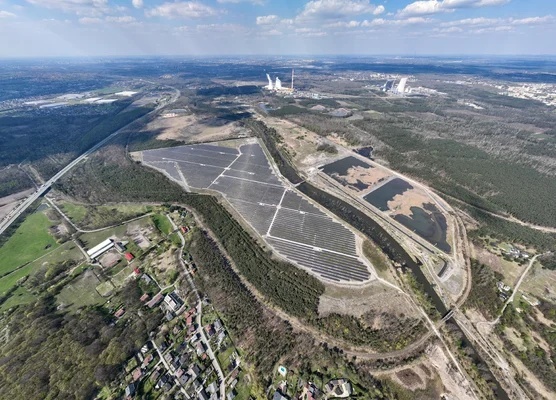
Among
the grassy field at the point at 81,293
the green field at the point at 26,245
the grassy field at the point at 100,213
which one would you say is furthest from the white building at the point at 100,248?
the green field at the point at 26,245

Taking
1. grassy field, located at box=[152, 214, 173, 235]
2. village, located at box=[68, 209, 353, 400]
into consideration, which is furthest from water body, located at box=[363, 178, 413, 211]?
grassy field, located at box=[152, 214, 173, 235]

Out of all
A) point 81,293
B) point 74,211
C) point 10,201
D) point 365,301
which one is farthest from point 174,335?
point 10,201

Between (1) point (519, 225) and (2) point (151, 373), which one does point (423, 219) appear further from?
(2) point (151, 373)

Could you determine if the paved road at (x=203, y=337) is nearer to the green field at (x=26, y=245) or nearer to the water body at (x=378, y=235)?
the green field at (x=26, y=245)

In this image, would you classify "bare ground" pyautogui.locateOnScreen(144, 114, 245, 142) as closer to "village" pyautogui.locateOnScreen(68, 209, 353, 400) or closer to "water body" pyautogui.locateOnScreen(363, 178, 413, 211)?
"village" pyautogui.locateOnScreen(68, 209, 353, 400)

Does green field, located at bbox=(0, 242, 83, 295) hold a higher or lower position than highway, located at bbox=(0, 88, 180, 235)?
higher

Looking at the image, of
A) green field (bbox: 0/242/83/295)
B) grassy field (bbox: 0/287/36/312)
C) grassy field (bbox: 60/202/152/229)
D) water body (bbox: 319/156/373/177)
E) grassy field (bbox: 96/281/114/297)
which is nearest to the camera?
grassy field (bbox: 0/287/36/312)
